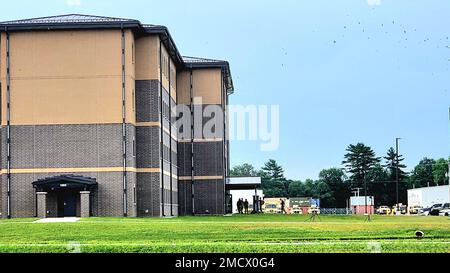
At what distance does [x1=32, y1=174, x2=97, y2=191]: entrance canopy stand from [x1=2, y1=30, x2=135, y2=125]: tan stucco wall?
411 centimetres

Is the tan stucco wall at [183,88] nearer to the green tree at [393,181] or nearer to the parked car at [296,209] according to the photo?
the parked car at [296,209]

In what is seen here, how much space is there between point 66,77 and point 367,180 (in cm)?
8731

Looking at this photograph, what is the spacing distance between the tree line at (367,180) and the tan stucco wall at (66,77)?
2410 inches

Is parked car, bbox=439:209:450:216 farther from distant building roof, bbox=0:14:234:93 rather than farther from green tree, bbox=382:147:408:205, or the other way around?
green tree, bbox=382:147:408:205

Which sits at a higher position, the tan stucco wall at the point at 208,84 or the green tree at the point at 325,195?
the tan stucco wall at the point at 208,84

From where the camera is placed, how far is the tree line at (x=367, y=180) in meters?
134

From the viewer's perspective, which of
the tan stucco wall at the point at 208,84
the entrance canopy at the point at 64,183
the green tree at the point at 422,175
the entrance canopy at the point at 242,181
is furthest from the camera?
the green tree at the point at 422,175

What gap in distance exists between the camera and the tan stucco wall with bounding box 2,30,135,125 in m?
59.8

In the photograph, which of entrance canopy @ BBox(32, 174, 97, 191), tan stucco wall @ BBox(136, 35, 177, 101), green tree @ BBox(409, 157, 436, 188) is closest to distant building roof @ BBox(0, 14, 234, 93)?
tan stucco wall @ BBox(136, 35, 177, 101)

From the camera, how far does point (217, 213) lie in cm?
8400

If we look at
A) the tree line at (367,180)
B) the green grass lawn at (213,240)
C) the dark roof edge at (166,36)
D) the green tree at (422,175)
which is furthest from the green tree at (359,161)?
the green grass lawn at (213,240)
